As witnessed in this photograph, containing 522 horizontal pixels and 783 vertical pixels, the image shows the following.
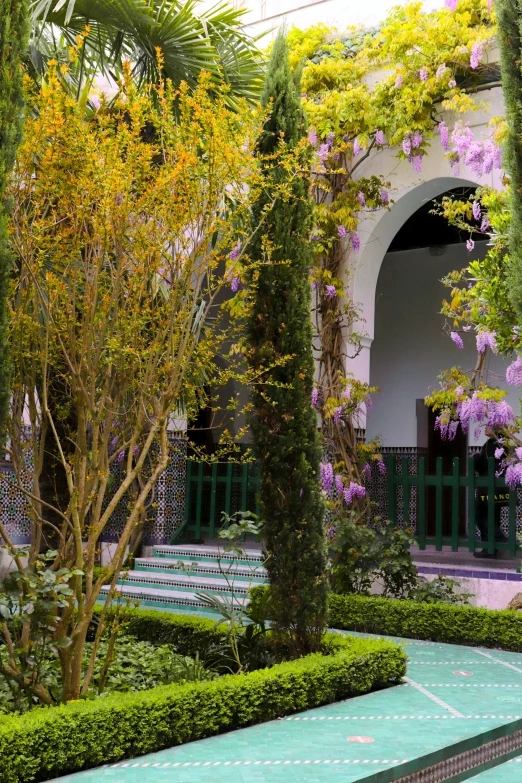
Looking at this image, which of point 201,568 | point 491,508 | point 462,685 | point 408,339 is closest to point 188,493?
point 201,568

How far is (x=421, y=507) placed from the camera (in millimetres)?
Result: 9914

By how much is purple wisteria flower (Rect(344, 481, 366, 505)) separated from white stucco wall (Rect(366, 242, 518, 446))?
3.84m

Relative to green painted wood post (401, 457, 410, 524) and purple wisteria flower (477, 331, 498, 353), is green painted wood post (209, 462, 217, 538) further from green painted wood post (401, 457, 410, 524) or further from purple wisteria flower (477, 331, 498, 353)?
purple wisteria flower (477, 331, 498, 353)

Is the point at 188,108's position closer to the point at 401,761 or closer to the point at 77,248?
the point at 77,248

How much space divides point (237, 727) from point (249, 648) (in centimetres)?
Answer: 132

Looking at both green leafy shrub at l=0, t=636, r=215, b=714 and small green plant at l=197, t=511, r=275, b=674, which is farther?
small green plant at l=197, t=511, r=275, b=674

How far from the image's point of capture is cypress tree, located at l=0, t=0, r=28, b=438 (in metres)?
4.52

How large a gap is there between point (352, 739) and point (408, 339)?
32.7ft

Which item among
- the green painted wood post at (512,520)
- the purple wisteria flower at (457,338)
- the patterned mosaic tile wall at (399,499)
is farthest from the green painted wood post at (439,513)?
the purple wisteria flower at (457,338)

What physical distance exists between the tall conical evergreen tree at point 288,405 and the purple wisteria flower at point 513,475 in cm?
315

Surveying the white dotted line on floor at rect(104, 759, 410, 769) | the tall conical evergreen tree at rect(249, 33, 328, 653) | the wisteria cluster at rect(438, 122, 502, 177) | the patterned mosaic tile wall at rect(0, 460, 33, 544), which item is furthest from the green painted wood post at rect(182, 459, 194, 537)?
the white dotted line on floor at rect(104, 759, 410, 769)

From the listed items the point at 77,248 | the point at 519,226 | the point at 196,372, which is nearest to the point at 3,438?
the point at 77,248

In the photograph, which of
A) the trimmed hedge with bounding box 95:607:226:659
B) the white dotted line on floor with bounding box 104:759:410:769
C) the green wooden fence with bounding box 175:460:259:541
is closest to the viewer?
the white dotted line on floor with bounding box 104:759:410:769

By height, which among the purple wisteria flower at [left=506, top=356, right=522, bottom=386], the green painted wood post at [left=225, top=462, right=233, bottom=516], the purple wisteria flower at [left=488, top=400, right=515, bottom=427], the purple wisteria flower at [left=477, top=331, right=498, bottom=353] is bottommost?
the green painted wood post at [left=225, top=462, right=233, bottom=516]
